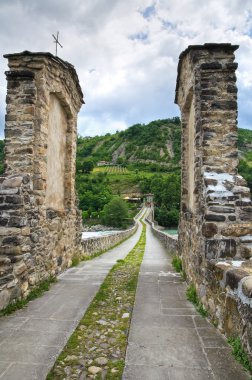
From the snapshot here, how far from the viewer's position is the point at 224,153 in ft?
16.4

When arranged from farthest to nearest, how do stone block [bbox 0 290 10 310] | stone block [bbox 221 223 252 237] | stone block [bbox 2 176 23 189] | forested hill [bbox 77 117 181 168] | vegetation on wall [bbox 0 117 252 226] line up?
forested hill [bbox 77 117 181 168] < vegetation on wall [bbox 0 117 252 226] < stone block [bbox 2 176 23 189] < stone block [bbox 221 223 252 237] < stone block [bbox 0 290 10 310]

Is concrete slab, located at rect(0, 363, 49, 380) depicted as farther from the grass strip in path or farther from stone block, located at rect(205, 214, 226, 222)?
stone block, located at rect(205, 214, 226, 222)

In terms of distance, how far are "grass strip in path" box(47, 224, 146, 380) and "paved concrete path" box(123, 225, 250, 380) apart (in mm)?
117

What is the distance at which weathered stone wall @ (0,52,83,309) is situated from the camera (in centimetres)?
480

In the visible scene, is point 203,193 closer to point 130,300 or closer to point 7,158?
point 130,300

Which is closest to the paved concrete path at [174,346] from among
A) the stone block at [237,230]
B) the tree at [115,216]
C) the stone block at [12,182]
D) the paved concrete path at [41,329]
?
the paved concrete path at [41,329]

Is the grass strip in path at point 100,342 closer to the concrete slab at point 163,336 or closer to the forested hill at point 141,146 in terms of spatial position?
the concrete slab at point 163,336

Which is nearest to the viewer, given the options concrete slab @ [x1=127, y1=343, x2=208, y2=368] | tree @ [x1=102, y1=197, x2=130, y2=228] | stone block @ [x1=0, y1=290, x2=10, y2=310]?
concrete slab @ [x1=127, y1=343, x2=208, y2=368]

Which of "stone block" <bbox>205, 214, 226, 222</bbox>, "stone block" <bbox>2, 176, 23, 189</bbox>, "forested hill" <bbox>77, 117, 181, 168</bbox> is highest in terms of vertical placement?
"forested hill" <bbox>77, 117, 181, 168</bbox>

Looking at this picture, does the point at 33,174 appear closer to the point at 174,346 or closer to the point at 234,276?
the point at 174,346

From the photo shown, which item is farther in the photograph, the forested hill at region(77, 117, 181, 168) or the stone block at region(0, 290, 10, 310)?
the forested hill at region(77, 117, 181, 168)

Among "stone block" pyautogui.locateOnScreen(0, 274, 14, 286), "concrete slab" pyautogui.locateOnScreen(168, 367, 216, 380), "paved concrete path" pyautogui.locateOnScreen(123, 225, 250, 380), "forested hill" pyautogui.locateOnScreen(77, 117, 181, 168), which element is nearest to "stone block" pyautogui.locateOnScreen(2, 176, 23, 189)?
"stone block" pyautogui.locateOnScreen(0, 274, 14, 286)

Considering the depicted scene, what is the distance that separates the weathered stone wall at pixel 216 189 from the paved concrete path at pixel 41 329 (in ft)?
5.75

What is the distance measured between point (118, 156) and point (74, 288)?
452 feet
